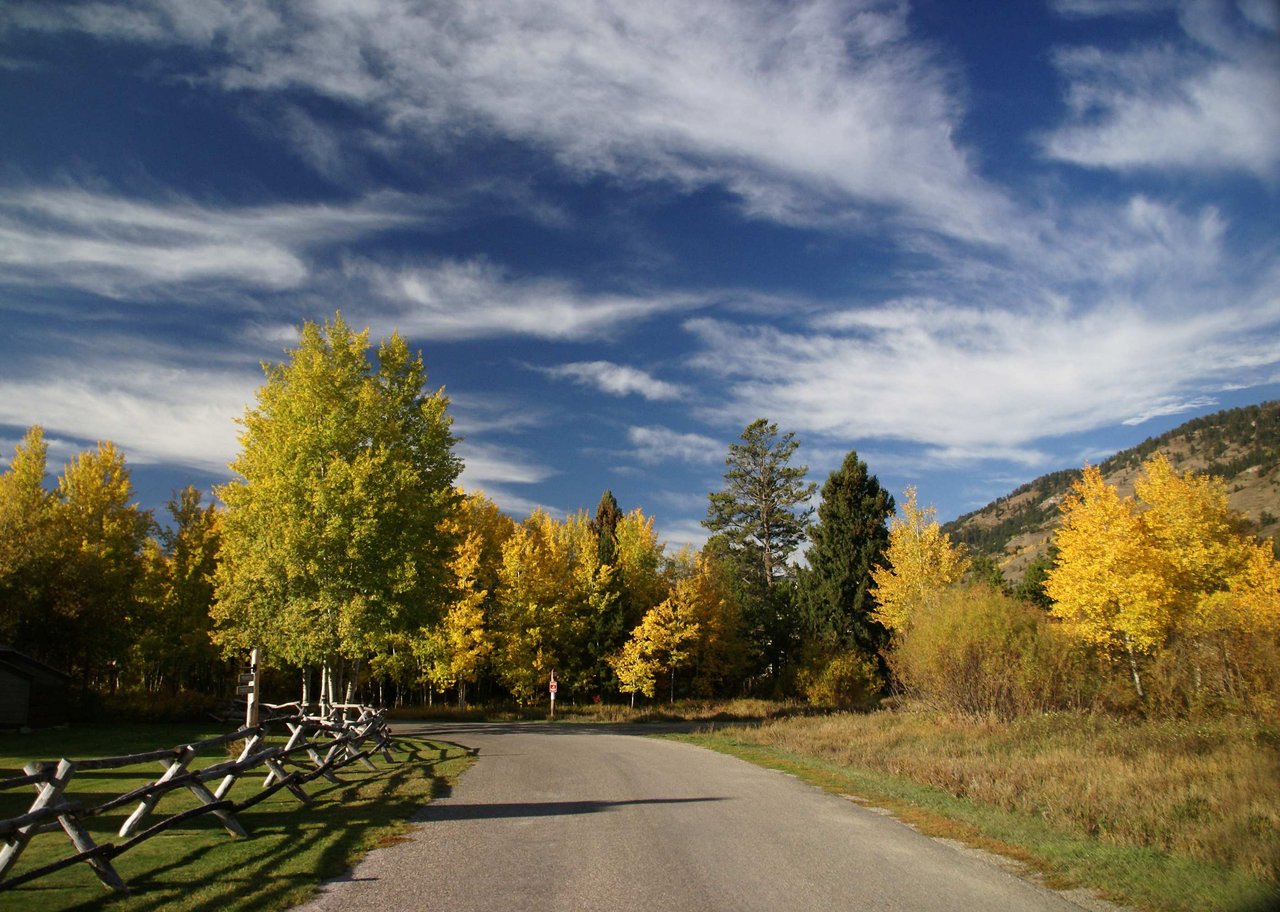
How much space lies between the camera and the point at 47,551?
33969 millimetres

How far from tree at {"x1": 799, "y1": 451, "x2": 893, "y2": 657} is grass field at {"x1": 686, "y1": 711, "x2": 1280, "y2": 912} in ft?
87.8

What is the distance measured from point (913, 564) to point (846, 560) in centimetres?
774

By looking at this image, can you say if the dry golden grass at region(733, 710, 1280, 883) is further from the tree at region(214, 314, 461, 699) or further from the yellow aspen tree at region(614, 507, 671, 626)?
the yellow aspen tree at region(614, 507, 671, 626)

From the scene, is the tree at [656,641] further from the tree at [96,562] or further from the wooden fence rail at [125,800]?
the wooden fence rail at [125,800]

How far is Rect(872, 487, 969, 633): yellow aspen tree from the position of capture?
131 ft

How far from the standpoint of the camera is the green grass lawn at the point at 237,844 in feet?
21.6

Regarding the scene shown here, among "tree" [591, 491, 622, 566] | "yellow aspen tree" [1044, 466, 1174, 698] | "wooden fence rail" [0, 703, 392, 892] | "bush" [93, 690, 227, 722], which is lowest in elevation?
"bush" [93, 690, 227, 722]

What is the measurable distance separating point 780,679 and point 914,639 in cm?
2495

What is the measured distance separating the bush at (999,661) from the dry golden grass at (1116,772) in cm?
136

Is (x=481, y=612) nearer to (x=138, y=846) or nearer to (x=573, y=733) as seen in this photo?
(x=573, y=733)

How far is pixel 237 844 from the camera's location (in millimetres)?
8703

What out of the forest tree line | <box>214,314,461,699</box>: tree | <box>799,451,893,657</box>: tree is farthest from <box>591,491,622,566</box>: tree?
<box>214,314,461,699</box>: tree

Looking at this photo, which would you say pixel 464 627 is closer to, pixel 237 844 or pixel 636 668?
pixel 636 668

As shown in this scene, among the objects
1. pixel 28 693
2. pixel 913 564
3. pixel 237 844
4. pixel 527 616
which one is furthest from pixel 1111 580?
pixel 28 693
